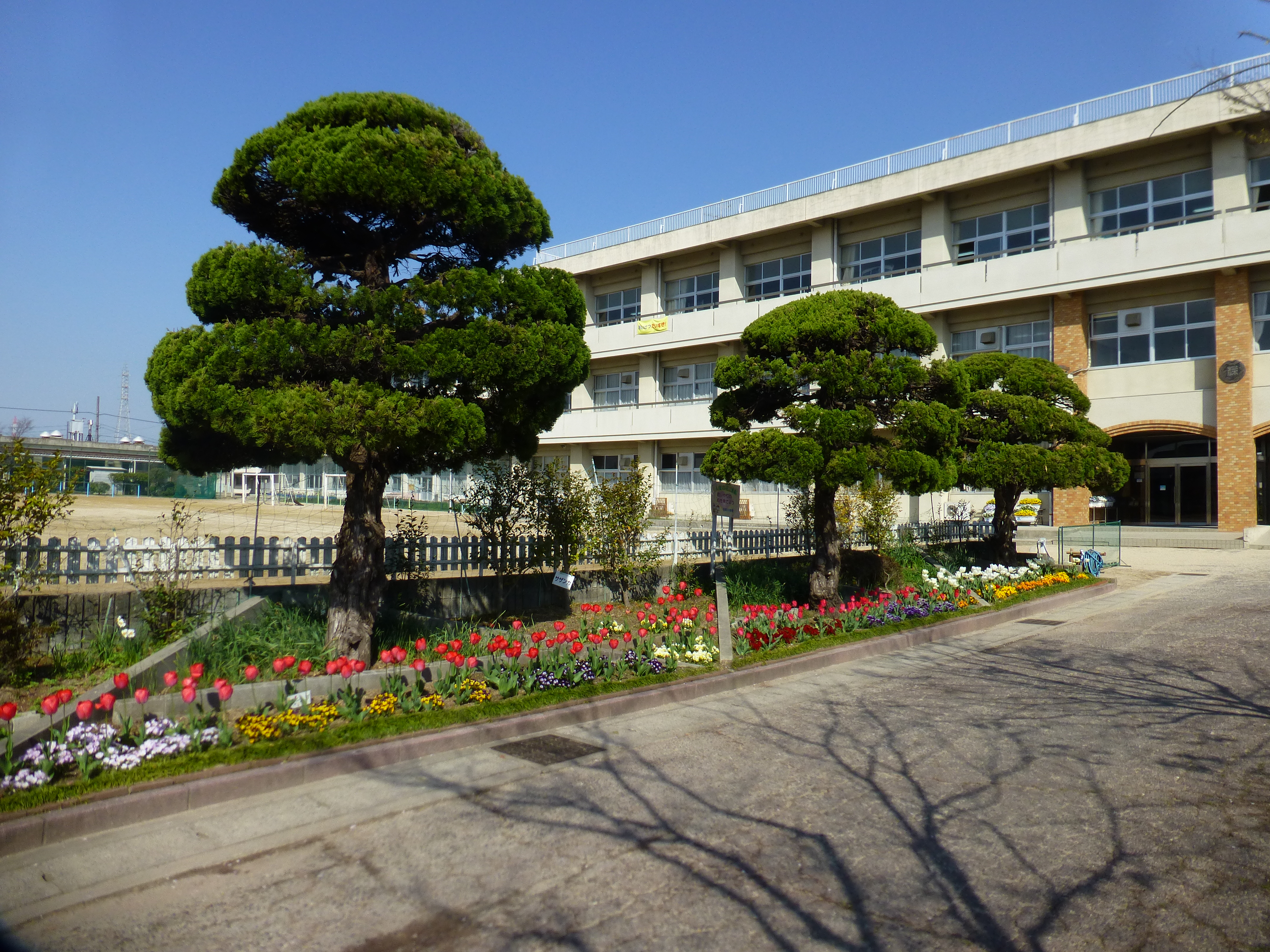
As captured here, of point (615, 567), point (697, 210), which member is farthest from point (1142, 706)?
point (697, 210)

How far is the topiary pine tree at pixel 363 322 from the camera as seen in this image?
7.70 metres

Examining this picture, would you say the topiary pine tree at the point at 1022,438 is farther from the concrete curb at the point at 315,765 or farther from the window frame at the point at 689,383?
the window frame at the point at 689,383

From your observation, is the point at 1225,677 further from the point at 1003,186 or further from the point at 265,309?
the point at 1003,186

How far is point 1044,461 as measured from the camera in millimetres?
18266

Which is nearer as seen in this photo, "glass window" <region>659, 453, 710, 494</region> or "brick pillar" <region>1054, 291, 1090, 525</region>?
"brick pillar" <region>1054, 291, 1090, 525</region>

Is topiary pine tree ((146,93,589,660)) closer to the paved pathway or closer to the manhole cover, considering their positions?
the manhole cover

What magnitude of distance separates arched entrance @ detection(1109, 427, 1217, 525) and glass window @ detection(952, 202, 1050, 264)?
7356 millimetres

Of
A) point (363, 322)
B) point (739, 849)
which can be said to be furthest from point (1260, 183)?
point (739, 849)

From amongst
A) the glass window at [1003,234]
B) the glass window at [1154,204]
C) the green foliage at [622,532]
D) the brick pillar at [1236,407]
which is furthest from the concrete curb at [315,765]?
the glass window at [1003,234]

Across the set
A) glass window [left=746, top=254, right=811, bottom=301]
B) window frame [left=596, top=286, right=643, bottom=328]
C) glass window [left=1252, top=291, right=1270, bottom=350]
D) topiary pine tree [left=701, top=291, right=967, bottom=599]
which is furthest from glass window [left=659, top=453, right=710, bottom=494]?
topiary pine tree [left=701, top=291, right=967, bottom=599]

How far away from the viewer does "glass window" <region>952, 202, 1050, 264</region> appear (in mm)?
30500

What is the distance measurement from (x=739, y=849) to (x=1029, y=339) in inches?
1198

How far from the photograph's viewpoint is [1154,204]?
1109 inches

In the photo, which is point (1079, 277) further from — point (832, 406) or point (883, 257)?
point (832, 406)
